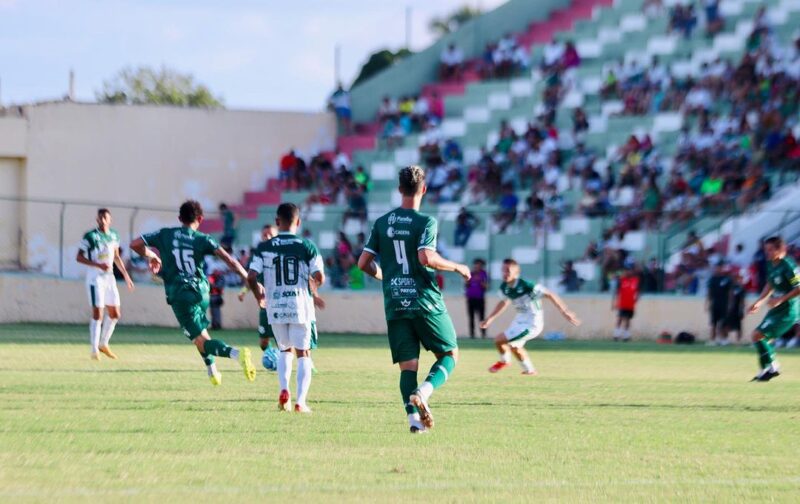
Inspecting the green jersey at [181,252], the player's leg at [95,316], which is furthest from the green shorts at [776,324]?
the player's leg at [95,316]

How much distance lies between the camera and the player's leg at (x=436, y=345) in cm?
1113

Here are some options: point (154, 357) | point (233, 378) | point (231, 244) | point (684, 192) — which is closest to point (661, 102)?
point (684, 192)

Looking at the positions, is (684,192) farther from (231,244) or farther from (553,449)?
(553,449)

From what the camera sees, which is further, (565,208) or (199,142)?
(199,142)

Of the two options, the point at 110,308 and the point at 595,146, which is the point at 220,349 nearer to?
the point at 110,308

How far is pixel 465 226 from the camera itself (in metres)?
32.9

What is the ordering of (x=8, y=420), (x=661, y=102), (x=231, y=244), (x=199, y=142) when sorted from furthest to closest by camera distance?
1. (x=199, y=142)
2. (x=661, y=102)
3. (x=231, y=244)
4. (x=8, y=420)

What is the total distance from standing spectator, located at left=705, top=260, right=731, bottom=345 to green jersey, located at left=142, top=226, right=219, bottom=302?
16.9 meters

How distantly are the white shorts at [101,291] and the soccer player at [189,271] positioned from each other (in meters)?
6.05

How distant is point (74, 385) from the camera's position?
52.7ft

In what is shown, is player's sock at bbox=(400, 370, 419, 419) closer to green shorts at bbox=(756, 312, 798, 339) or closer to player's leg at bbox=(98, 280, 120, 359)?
green shorts at bbox=(756, 312, 798, 339)

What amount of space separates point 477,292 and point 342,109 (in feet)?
39.8

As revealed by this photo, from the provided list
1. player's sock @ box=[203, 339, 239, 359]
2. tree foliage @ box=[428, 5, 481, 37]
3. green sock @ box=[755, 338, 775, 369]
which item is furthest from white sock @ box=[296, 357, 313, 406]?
tree foliage @ box=[428, 5, 481, 37]

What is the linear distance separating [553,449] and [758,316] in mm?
21657
